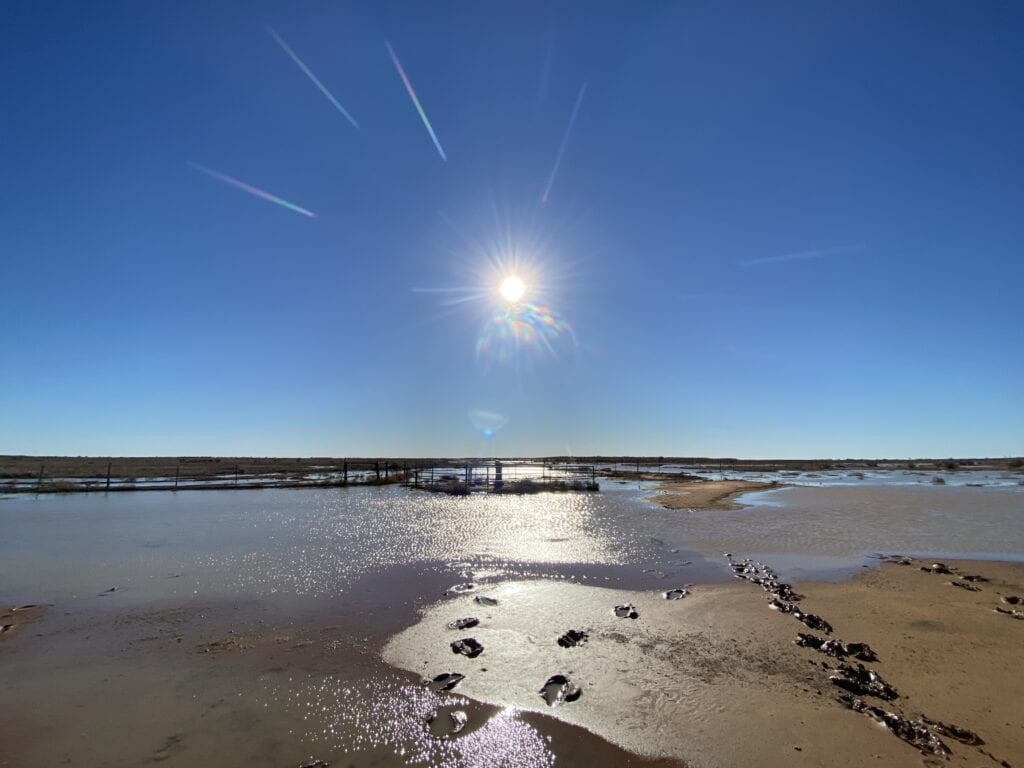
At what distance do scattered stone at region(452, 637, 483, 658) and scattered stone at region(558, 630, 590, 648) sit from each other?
54.4 inches

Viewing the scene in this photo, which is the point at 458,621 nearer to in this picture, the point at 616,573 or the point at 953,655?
the point at 616,573

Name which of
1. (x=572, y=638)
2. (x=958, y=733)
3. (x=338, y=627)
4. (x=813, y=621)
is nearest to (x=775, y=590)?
Answer: (x=813, y=621)

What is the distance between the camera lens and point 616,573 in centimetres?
1375

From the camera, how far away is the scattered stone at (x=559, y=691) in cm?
666

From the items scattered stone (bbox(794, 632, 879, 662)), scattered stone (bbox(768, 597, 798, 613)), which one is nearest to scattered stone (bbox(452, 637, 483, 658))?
scattered stone (bbox(794, 632, 879, 662))

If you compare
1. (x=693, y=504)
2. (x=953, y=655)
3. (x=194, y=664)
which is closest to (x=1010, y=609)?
(x=953, y=655)

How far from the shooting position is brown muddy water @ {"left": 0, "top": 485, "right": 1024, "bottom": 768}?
571cm

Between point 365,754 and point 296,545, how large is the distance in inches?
524

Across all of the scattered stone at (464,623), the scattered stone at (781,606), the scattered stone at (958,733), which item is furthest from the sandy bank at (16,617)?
the scattered stone at (781,606)

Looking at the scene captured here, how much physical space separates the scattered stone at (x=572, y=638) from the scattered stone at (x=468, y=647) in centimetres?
138

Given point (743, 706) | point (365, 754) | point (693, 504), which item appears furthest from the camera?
point (693, 504)

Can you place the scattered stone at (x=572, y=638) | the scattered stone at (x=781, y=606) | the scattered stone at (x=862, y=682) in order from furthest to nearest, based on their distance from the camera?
the scattered stone at (x=781, y=606) → the scattered stone at (x=572, y=638) → the scattered stone at (x=862, y=682)

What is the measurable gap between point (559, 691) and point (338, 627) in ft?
14.9

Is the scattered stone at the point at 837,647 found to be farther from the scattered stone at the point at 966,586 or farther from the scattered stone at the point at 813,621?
the scattered stone at the point at 966,586
